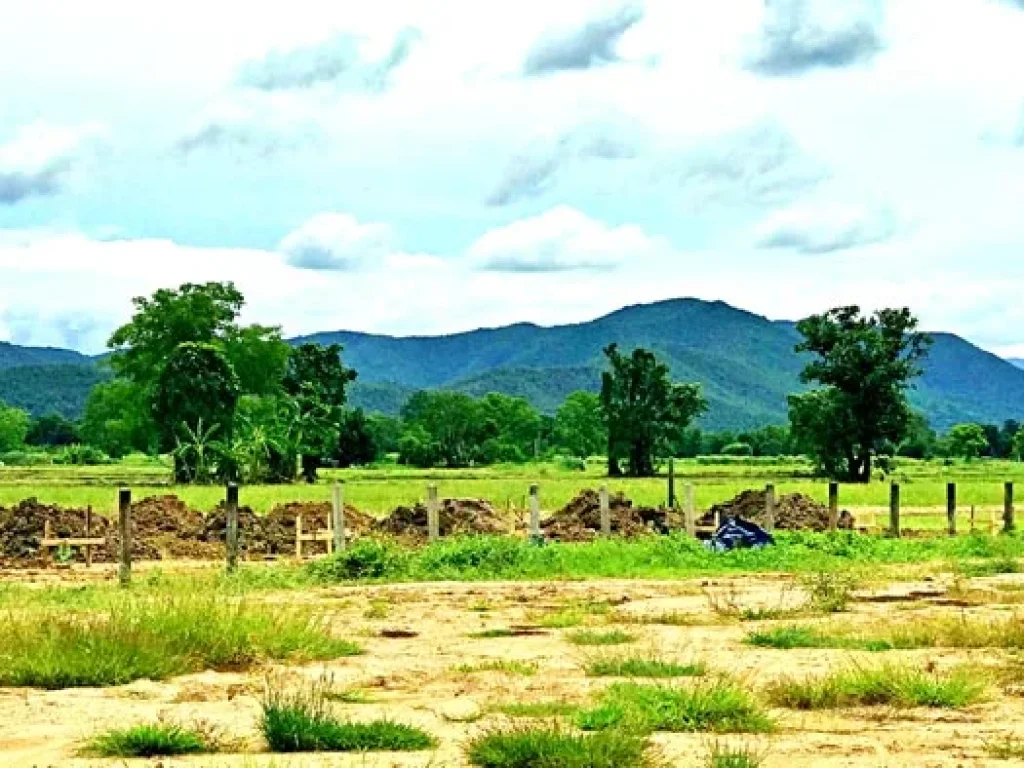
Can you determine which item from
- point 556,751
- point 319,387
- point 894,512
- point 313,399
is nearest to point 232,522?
point 556,751

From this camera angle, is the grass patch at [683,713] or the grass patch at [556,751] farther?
the grass patch at [683,713]

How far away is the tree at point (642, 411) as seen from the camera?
341 feet

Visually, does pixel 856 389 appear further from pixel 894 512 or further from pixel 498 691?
pixel 498 691

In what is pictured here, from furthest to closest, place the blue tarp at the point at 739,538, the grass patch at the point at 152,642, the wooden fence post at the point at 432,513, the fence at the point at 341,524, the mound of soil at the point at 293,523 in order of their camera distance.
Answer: the mound of soil at the point at 293,523, the blue tarp at the point at 739,538, the wooden fence post at the point at 432,513, the fence at the point at 341,524, the grass patch at the point at 152,642

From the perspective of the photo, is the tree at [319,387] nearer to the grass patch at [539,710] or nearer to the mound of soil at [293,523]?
the mound of soil at [293,523]

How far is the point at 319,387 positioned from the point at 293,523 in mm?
59411

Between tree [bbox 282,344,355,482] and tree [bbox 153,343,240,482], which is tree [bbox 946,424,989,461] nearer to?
tree [bbox 282,344,355,482]

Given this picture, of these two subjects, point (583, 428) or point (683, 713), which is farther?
point (583, 428)

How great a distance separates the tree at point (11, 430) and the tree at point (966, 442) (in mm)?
99478

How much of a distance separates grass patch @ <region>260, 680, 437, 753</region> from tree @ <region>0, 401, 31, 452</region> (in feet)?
535

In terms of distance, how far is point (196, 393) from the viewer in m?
88.4

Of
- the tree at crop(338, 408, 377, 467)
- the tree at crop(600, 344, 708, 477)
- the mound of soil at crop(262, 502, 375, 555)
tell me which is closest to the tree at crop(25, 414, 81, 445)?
the tree at crop(338, 408, 377, 467)

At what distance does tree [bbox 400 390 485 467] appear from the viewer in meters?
138

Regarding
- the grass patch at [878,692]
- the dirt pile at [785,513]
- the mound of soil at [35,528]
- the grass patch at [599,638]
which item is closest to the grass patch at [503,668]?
the grass patch at [599,638]
